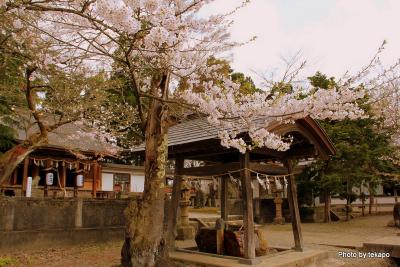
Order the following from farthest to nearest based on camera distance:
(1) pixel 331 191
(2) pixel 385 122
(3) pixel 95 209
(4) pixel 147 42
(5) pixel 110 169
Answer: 1. (5) pixel 110 169
2. (1) pixel 331 191
3. (2) pixel 385 122
4. (3) pixel 95 209
5. (4) pixel 147 42

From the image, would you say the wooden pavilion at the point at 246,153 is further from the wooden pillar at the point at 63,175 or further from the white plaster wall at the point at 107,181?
the white plaster wall at the point at 107,181

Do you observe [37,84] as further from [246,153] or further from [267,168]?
[267,168]

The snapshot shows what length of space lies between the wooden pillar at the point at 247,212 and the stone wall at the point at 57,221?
21.9 feet

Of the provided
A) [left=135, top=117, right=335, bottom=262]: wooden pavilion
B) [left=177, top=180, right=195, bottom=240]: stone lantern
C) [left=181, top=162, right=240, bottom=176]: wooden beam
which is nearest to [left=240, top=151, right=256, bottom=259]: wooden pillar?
[left=135, top=117, right=335, bottom=262]: wooden pavilion

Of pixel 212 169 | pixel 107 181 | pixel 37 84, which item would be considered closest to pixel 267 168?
pixel 212 169

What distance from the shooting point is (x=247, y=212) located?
7348 mm

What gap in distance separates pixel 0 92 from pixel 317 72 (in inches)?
630

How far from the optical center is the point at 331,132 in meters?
17.4

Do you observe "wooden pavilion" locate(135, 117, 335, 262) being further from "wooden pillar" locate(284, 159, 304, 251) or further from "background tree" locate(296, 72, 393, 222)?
"background tree" locate(296, 72, 393, 222)

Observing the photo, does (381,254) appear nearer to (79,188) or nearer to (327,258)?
(327,258)

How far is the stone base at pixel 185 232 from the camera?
12.8 metres

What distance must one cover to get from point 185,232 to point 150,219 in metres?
6.88

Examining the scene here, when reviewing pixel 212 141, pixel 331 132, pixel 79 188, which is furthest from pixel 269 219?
pixel 212 141

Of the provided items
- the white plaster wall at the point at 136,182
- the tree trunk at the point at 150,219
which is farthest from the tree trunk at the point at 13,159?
the white plaster wall at the point at 136,182
